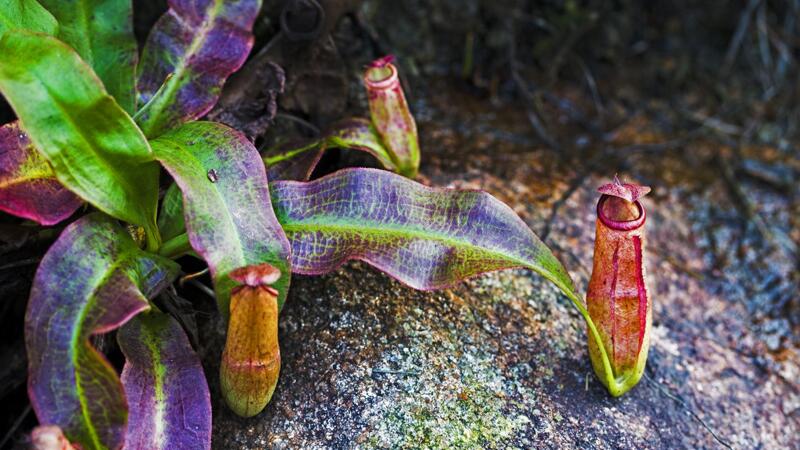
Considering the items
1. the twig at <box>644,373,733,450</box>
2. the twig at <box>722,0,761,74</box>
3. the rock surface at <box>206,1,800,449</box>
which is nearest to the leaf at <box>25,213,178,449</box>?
the rock surface at <box>206,1,800,449</box>

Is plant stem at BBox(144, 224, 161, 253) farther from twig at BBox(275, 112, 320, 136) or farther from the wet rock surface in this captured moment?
twig at BBox(275, 112, 320, 136)

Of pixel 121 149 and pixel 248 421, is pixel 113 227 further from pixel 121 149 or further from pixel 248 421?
pixel 248 421

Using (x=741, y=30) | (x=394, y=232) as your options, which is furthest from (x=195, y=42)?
(x=741, y=30)

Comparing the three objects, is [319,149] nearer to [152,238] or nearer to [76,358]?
[152,238]

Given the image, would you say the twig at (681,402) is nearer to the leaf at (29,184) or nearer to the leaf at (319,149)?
the leaf at (319,149)

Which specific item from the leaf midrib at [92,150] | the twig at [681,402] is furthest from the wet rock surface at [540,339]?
the leaf midrib at [92,150]

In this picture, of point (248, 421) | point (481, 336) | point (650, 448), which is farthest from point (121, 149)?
point (650, 448)

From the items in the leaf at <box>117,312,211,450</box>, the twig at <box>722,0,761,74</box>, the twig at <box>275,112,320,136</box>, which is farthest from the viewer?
the twig at <box>722,0,761,74</box>
